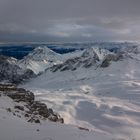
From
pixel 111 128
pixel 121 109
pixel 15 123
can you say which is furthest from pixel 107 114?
pixel 15 123

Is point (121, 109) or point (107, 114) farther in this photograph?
point (121, 109)

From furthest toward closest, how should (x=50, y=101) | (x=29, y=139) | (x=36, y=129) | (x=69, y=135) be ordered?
(x=50, y=101), (x=36, y=129), (x=69, y=135), (x=29, y=139)

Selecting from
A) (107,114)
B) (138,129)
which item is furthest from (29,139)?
(107,114)

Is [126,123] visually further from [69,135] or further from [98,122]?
[69,135]

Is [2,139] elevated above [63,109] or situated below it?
above

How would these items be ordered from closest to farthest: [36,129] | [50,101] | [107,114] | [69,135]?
[69,135], [36,129], [107,114], [50,101]


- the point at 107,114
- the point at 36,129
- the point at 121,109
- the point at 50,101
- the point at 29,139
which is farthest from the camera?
the point at 50,101

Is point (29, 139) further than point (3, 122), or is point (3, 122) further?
point (3, 122)

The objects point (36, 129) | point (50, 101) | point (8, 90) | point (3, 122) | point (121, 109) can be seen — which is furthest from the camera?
point (50, 101)

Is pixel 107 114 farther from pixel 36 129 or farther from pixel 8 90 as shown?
pixel 36 129
